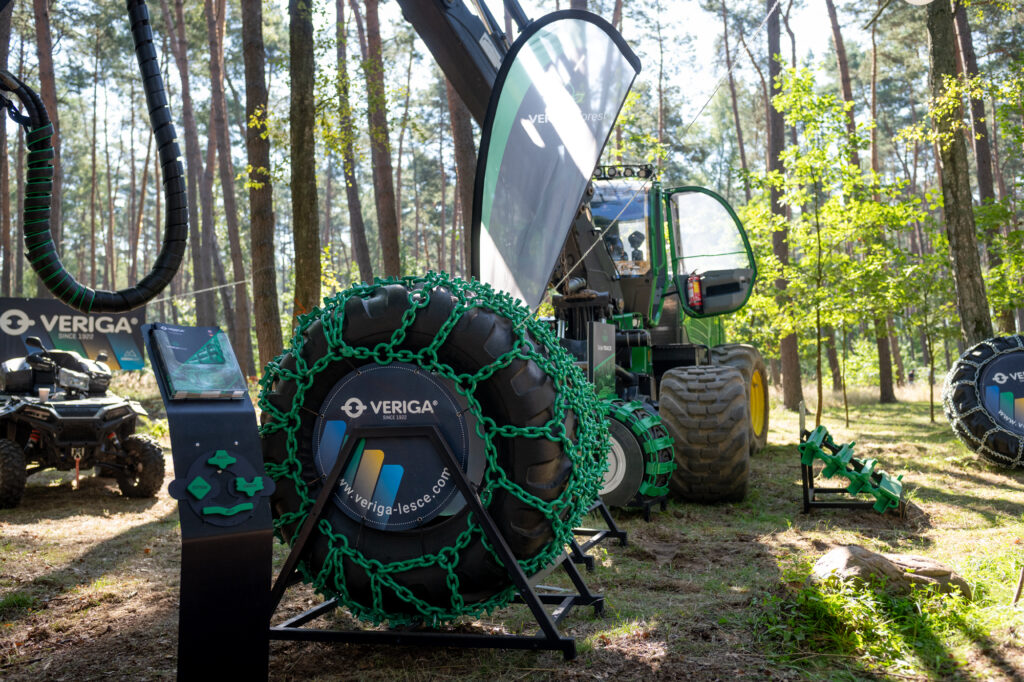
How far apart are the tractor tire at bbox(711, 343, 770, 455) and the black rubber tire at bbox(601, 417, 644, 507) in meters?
2.46

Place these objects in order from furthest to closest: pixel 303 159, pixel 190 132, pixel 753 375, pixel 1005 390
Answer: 1. pixel 190 132
2. pixel 753 375
3. pixel 303 159
4. pixel 1005 390

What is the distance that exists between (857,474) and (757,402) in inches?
132

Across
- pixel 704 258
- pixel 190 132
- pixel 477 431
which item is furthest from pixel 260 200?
pixel 190 132

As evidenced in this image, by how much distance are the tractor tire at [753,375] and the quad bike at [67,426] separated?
18.7ft

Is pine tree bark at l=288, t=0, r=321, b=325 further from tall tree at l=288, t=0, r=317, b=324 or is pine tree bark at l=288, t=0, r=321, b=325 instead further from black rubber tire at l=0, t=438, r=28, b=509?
black rubber tire at l=0, t=438, r=28, b=509

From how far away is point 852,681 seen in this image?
2.82 metres

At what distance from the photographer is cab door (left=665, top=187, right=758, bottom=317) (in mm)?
7531

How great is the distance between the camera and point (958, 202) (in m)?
9.80

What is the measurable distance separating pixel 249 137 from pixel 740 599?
26.3ft

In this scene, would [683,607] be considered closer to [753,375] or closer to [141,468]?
[753,375]

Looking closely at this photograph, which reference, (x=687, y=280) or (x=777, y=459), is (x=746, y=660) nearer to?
(x=687, y=280)

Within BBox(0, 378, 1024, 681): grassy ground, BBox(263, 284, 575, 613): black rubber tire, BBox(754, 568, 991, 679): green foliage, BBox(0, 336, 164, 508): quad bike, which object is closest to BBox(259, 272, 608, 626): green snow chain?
BBox(263, 284, 575, 613): black rubber tire

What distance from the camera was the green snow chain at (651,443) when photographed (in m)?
5.77

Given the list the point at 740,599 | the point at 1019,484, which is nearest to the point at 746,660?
the point at 740,599
